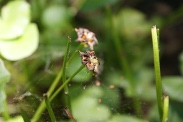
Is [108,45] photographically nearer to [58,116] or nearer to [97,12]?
[97,12]

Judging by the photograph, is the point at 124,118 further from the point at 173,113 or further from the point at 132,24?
the point at 132,24

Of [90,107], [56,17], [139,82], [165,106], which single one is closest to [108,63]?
→ [139,82]

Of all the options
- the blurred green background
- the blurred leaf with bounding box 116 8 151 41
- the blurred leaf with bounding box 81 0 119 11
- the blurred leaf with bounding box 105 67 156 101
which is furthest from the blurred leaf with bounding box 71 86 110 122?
the blurred leaf with bounding box 116 8 151 41

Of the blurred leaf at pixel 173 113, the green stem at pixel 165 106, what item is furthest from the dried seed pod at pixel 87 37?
the blurred leaf at pixel 173 113

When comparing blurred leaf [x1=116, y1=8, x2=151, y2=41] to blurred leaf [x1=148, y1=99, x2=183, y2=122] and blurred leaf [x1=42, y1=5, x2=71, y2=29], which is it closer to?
blurred leaf [x1=42, y1=5, x2=71, y2=29]

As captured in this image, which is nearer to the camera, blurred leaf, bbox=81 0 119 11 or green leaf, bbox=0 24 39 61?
green leaf, bbox=0 24 39 61

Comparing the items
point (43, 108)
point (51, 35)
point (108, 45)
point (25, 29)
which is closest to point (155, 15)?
point (108, 45)

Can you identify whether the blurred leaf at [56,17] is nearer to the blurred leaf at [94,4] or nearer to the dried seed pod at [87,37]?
the blurred leaf at [94,4]
